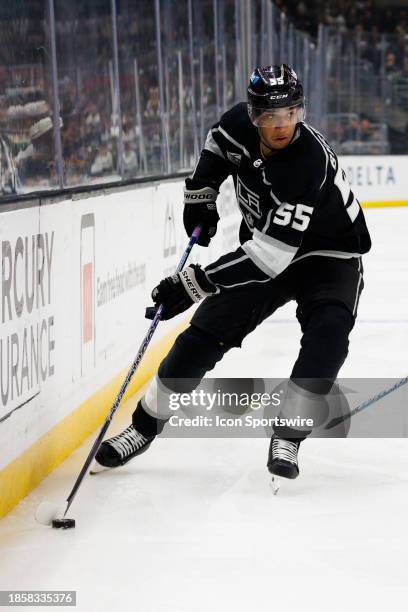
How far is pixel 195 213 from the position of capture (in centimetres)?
332

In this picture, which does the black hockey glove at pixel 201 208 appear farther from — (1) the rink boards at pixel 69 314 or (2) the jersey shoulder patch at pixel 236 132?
(1) the rink boards at pixel 69 314

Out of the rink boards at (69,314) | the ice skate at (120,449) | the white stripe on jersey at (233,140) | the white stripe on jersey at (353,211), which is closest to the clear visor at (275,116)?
the white stripe on jersey at (233,140)

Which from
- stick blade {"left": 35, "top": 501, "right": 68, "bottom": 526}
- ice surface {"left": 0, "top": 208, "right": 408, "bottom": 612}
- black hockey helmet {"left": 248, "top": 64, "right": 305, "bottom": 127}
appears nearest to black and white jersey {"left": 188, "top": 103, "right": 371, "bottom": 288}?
black hockey helmet {"left": 248, "top": 64, "right": 305, "bottom": 127}

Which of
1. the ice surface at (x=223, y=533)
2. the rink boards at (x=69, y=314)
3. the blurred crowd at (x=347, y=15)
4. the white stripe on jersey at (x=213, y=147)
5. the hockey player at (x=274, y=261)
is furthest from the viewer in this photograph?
the blurred crowd at (x=347, y=15)

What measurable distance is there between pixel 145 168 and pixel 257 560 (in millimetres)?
2806

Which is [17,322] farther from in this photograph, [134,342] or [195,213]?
[134,342]

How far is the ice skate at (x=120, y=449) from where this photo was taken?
3.12m

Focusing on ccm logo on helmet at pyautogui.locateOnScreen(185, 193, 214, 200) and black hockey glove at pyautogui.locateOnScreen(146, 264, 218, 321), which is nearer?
black hockey glove at pyautogui.locateOnScreen(146, 264, 218, 321)

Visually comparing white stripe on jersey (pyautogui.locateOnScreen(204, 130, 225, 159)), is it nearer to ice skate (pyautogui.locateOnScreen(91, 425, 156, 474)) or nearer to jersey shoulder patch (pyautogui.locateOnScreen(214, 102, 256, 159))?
jersey shoulder patch (pyautogui.locateOnScreen(214, 102, 256, 159))

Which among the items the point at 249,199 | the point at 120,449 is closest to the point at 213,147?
the point at 249,199

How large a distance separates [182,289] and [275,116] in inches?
19.1

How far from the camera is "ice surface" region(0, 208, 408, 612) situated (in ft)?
7.32

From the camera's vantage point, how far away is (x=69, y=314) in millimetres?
3312

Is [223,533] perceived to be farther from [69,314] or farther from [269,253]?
[69,314]
